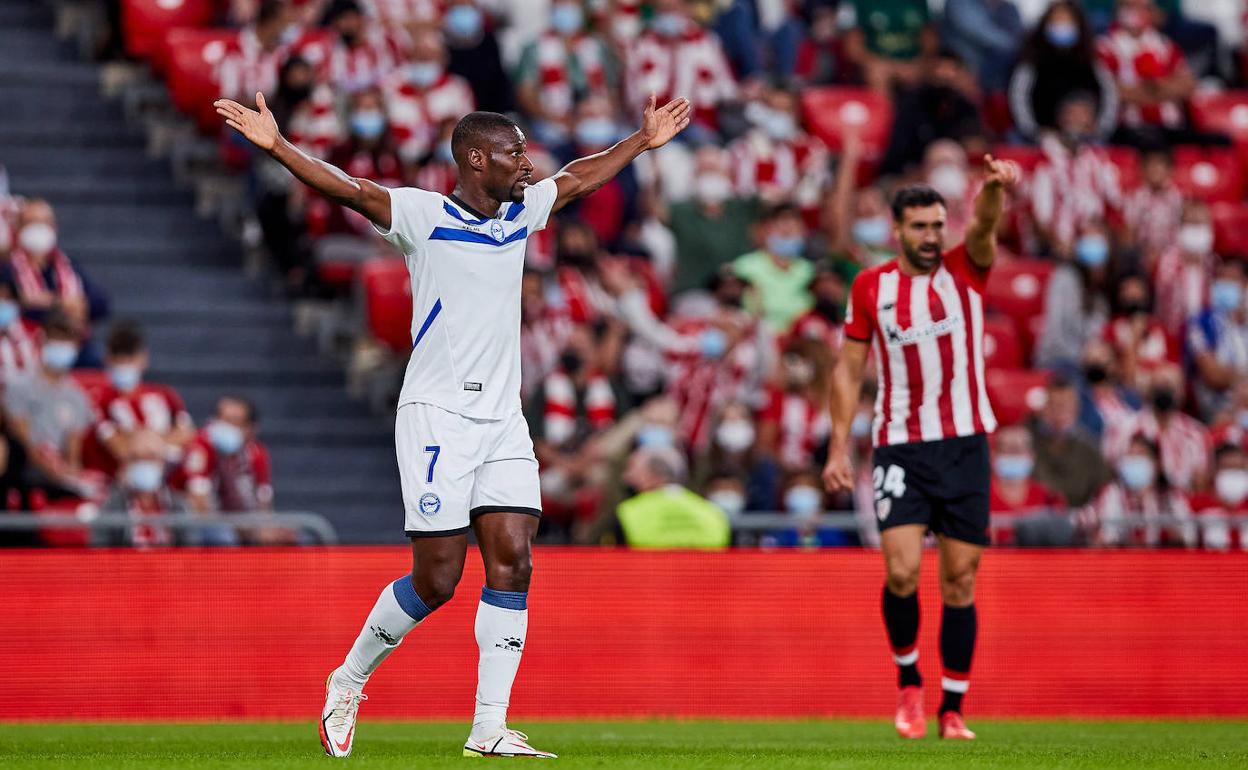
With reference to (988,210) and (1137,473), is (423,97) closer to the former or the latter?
(1137,473)

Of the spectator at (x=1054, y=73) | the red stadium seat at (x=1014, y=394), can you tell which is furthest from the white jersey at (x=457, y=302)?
the spectator at (x=1054, y=73)

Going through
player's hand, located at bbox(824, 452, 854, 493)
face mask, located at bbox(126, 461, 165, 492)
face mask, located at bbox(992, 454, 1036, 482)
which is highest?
player's hand, located at bbox(824, 452, 854, 493)

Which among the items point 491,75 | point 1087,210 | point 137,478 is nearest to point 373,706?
point 137,478

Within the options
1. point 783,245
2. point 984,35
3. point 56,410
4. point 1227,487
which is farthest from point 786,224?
point 56,410

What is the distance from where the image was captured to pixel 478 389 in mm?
8523

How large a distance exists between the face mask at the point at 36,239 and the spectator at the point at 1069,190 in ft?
26.1

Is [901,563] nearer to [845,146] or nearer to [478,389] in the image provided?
[478,389]

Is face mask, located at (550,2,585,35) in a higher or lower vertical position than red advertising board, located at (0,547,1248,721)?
higher

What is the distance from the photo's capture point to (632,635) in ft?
43.0

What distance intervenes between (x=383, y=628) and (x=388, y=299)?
303 inches

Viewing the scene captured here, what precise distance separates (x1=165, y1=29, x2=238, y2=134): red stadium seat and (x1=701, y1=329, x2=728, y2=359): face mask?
4.89 meters

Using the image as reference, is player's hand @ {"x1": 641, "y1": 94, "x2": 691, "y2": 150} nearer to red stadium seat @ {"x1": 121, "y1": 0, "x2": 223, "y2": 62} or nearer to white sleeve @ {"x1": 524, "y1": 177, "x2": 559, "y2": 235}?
white sleeve @ {"x1": 524, "y1": 177, "x2": 559, "y2": 235}

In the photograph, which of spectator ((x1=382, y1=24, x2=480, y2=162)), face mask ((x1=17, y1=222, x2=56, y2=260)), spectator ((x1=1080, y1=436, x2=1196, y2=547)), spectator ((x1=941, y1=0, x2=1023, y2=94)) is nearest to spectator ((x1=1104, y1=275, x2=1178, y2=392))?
spectator ((x1=1080, y1=436, x2=1196, y2=547))

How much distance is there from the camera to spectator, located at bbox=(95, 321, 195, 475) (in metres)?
14.4
